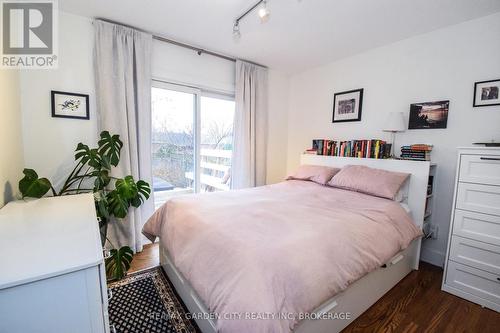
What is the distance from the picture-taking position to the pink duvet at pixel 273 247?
938 mm

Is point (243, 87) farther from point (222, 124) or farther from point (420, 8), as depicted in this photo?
point (420, 8)

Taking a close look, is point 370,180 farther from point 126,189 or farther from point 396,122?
point 126,189

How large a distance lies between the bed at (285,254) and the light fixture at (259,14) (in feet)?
4.95

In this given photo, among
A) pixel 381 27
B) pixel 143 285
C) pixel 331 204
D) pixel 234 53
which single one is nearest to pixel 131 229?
pixel 143 285

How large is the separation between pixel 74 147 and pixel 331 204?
2.56 m

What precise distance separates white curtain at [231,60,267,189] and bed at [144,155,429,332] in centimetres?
113

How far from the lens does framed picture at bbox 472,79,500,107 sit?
1.93 metres

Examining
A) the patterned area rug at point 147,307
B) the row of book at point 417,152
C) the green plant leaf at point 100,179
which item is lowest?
the patterned area rug at point 147,307

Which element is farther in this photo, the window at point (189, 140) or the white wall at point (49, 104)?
the window at point (189, 140)

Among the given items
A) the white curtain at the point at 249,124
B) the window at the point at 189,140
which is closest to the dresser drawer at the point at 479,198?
the white curtain at the point at 249,124

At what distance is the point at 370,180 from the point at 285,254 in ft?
5.38

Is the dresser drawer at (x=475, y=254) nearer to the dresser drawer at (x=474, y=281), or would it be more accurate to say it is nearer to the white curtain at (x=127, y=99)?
the dresser drawer at (x=474, y=281)

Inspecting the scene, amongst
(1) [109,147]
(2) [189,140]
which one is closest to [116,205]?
(1) [109,147]

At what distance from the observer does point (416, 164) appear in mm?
2180
